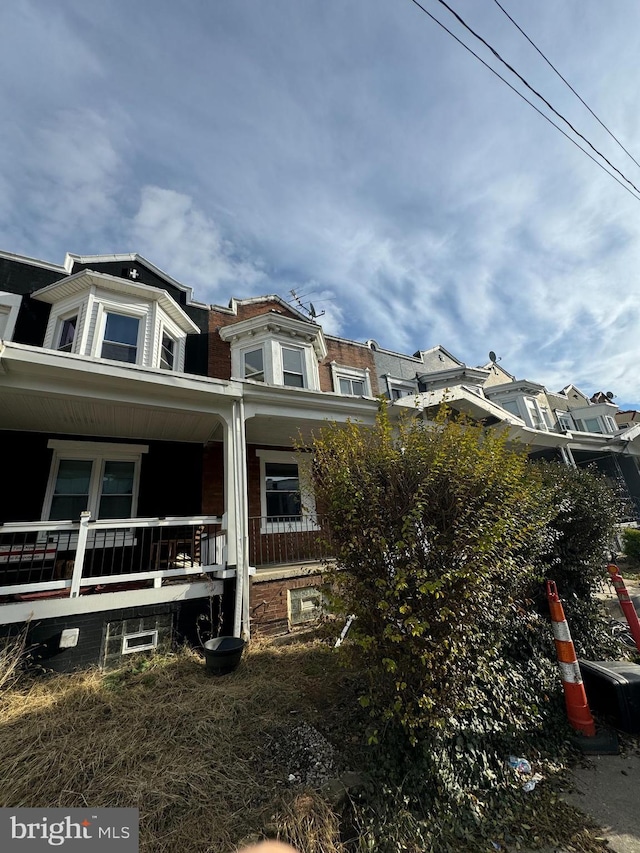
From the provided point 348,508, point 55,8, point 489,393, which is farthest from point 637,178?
point 489,393

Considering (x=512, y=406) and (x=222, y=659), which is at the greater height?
(x=512, y=406)

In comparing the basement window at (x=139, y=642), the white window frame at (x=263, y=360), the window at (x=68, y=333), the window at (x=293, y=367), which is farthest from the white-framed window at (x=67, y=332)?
the basement window at (x=139, y=642)

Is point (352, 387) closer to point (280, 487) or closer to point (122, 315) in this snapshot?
point (280, 487)

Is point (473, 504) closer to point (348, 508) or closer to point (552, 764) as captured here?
point (348, 508)

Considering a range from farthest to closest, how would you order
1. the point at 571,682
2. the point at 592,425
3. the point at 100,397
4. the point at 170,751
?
the point at 592,425, the point at 100,397, the point at 571,682, the point at 170,751

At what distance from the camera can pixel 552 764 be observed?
9.66 ft

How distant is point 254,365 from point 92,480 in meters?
4.87

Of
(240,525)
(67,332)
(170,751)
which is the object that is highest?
(67,332)

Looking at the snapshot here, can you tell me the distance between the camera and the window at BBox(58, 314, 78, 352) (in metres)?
8.16

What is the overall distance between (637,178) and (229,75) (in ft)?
21.0

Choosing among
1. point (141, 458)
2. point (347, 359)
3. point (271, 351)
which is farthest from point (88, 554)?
point (347, 359)

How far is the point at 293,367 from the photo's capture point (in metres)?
10.5

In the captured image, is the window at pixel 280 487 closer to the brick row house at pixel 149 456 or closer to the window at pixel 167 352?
the brick row house at pixel 149 456

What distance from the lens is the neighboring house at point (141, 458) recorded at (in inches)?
200
